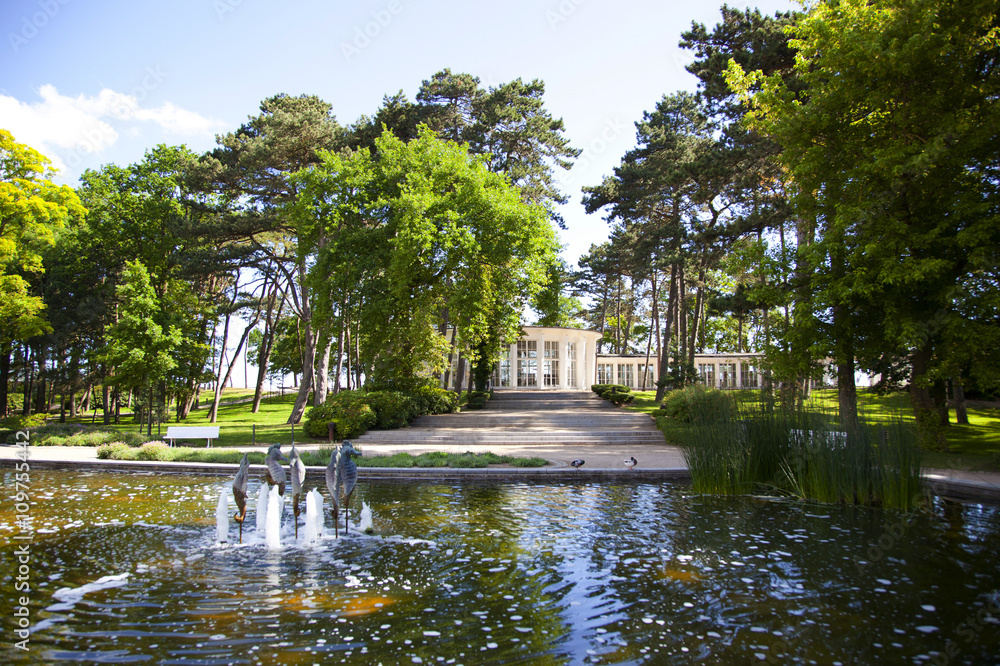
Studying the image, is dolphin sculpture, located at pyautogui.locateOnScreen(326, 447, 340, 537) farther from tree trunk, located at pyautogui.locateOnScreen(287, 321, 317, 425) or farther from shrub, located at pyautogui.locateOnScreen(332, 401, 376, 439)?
tree trunk, located at pyautogui.locateOnScreen(287, 321, 317, 425)

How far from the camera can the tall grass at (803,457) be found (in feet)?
27.4

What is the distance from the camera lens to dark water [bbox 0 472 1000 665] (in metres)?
4.20

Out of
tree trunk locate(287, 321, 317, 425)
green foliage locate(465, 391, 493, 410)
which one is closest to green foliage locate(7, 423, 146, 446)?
tree trunk locate(287, 321, 317, 425)

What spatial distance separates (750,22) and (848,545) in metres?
16.2

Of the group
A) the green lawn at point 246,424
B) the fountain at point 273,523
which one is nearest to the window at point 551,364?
the green lawn at point 246,424

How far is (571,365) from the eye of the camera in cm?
3381

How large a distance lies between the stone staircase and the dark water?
908 cm

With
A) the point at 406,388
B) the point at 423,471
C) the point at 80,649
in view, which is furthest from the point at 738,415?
the point at 406,388

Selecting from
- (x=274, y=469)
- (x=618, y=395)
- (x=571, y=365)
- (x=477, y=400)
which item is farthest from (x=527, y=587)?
(x=571, y=365)

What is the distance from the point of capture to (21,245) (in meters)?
25.2

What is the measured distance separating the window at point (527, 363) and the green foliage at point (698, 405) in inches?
527

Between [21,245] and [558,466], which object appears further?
[21,245]

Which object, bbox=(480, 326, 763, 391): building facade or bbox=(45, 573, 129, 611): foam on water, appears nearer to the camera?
bbox=(45, 573, 129, 611): foam on water

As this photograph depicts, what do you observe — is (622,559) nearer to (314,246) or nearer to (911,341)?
(911,341)
